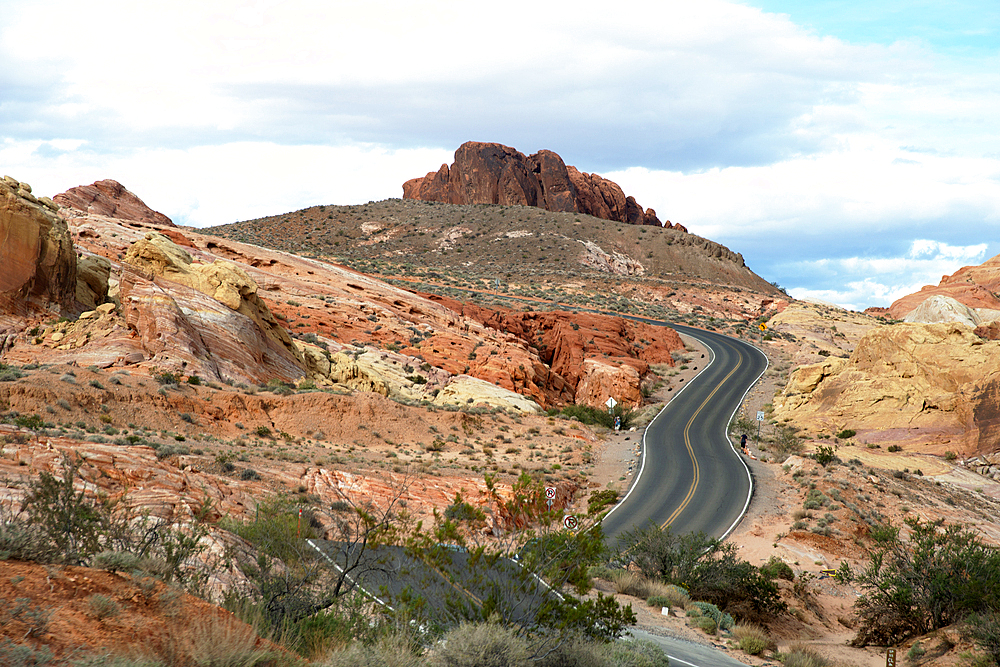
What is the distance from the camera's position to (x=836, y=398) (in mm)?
45656

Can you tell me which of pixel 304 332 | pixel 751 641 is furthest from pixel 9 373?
pixel 751 641

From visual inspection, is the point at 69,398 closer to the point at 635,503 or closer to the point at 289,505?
the point at 289,505

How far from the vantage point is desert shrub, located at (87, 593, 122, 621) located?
611cm

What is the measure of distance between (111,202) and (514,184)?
95678mm

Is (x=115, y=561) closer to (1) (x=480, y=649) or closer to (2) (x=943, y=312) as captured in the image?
(1) (x=480, y=649)

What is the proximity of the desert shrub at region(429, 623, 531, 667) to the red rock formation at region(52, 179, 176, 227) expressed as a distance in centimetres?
7705

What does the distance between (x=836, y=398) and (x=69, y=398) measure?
149 feet

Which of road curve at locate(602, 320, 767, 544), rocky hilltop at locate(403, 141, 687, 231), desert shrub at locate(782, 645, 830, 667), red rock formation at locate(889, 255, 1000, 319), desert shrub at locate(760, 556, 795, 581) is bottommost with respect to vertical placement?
desert shrub at locate(760, 556, 795, 581)

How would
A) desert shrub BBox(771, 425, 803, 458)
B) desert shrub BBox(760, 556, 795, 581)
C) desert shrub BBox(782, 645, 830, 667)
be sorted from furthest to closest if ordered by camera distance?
desert shrub BBox(771, 425, 803, 458) → desert shrub BBox(760, 556, 795, 581) → desert shrub BBox(782, 645, 830, 667)

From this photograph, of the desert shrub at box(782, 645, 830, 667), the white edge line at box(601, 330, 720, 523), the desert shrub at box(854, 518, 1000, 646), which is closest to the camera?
the desert shrub at box(782, 645, 830, 667)

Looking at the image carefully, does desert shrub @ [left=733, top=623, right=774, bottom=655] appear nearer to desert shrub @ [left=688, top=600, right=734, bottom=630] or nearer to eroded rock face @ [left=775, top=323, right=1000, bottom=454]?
desert shrub @ [left=688, top=600, right=734, bottom=630]

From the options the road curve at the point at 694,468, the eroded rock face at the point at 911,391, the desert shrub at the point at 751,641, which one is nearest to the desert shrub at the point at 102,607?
the desert shrub at the point at 751,641

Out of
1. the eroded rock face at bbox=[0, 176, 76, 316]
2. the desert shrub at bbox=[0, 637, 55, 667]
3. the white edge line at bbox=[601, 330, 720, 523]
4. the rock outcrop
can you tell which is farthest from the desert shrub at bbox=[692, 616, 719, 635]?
the rock outcrop

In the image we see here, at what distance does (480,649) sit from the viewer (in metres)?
7.61
